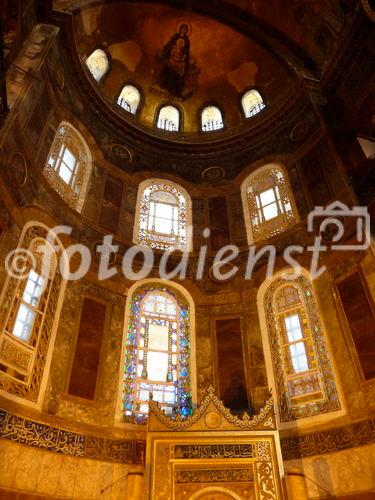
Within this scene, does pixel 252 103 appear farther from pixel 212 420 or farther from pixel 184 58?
pixel 212 420

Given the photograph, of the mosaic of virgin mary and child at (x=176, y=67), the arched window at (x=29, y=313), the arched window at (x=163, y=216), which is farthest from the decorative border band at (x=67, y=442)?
the mosaic of virgin mary and child at (x=176, y=67)

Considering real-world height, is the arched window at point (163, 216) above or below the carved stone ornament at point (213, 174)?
below

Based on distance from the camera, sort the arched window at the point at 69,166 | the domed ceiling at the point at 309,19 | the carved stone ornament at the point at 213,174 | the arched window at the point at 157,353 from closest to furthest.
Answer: the arched window at the point at 157,353 → the arched window at the point at 69,166 → the domed ceiling at the point at 309,19 → the carved stone ornament at the point at 213,174

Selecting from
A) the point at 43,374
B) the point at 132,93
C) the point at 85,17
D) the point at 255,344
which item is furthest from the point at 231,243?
the point at 85,17

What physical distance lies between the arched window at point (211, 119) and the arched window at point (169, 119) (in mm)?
933

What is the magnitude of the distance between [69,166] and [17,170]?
2.68 meters

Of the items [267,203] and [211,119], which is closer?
[267,203]

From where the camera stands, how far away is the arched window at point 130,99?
14.3 m

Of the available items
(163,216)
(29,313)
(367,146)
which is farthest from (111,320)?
(367,146)

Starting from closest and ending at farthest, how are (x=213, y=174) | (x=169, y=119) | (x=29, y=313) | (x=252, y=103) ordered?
(x=29, y=313) → (x=213, y=174) → (x=252, y=103) → (x=169, y=119)

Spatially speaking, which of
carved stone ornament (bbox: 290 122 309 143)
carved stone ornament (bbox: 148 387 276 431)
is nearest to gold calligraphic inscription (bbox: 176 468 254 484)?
carved stone ornament (bbox: 148 387 276 431)

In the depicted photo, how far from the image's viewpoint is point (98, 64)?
1362 cm

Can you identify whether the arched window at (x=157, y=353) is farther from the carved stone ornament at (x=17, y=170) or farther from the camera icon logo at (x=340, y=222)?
the camera icon logo at (x=340, y=222)

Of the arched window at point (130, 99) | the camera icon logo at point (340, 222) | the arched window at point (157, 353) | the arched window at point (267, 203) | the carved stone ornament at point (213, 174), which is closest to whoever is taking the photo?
the arched window at point (157, 353)
